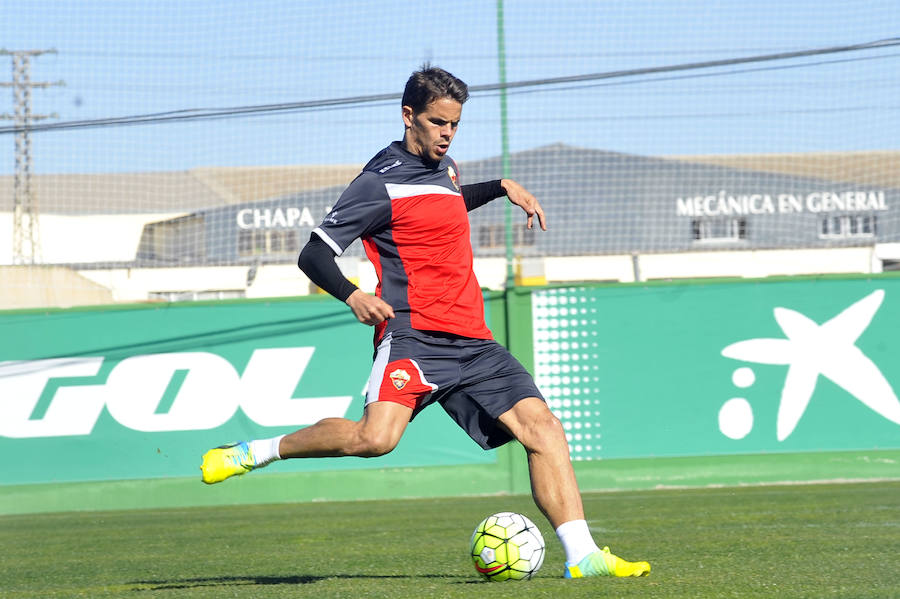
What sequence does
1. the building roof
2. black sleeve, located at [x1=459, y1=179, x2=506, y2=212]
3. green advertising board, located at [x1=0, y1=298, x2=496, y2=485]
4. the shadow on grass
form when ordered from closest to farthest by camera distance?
the shadow on grass → black sleeve, located at [x1=459, y1=179, x2=506, y2=212] → green advertising board, located at [x1=0, y1=298, x2=496, y2=485] → the building roof

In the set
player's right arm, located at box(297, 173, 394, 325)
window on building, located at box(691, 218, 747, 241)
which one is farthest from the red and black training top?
window on building, located at box(691, 218, 747, 241)

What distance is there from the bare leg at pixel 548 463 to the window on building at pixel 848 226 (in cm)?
787

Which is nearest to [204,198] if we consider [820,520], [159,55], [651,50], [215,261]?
[215,261]

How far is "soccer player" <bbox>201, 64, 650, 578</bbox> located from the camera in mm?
4801

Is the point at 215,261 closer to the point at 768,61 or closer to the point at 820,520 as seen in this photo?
the point at 768,61

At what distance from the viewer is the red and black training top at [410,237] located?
484cm

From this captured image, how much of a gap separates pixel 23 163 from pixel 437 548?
7.14m

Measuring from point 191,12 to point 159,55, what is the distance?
1.89 feet

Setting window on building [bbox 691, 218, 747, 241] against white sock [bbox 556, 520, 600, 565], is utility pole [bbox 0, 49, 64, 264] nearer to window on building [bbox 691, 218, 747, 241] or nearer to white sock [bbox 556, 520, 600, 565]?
window on building [bbox 691, 218, 747, 241]

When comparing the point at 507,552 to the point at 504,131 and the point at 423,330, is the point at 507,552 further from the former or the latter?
the point at 504,131

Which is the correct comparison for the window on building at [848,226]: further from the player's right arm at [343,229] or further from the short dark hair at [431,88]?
the player's right arm at [343,229]

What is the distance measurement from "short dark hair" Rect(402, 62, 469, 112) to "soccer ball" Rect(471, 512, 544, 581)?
5.83 ft

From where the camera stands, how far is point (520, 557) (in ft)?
15.4

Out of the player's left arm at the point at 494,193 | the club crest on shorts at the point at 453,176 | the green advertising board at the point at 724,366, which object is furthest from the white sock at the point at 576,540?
the green advertising board at the point at 724,366
